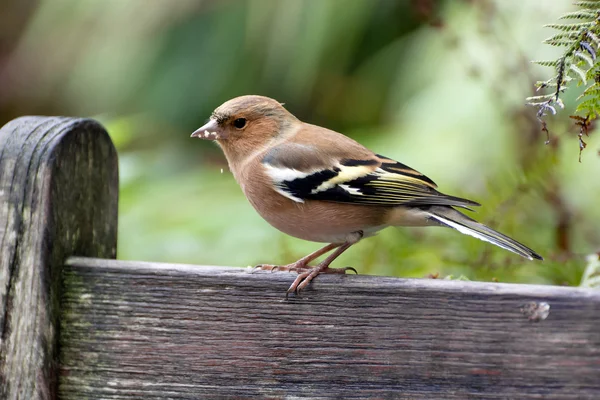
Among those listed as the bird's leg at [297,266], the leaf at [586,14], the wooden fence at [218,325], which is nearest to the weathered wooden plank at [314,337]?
the wooden fence at [218,325]

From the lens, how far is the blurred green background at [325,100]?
9.39 feet

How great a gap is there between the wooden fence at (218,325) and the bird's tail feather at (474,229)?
40cm

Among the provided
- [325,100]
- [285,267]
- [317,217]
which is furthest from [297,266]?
[325,100]

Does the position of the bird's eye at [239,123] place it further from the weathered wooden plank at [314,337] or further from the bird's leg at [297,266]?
the weathered wooden plank at [314,337]

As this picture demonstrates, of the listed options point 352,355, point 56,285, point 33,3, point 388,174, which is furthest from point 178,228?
point 33,3

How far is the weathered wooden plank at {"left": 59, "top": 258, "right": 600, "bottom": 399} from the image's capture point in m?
1.48

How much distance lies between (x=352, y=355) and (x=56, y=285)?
70 centimetres

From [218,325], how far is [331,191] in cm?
75

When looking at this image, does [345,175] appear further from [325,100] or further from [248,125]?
[325,100]

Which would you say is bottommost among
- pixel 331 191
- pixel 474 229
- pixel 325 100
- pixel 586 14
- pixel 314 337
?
pixel 314 337

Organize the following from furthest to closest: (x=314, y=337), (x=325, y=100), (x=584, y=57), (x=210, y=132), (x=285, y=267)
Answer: (x=325, y=100) → (x=210, y=132) → (x=285, y=267) → (x=314, y=337) → (x=584, y=57)

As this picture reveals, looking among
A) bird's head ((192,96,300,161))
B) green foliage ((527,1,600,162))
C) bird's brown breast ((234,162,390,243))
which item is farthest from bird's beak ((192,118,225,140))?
green foliage ((527,1,600,162))

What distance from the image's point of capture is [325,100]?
210 inches

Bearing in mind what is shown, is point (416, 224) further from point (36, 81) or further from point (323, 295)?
point (36, 81)
